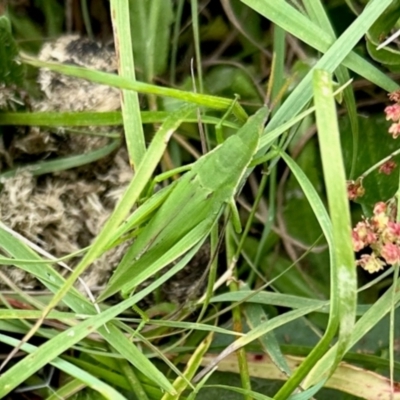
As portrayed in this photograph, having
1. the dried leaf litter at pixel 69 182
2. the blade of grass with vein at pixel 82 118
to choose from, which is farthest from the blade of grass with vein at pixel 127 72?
the dried leaf litter at pixel 69 182

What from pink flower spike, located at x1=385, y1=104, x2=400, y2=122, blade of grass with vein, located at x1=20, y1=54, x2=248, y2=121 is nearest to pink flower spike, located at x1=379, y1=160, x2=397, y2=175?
pink flower spike, located at x1=385, y1=104, x2=400, y2=122

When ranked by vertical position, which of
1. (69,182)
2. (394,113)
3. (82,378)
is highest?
(394,113)

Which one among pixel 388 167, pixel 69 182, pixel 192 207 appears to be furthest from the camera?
pixel 69 182

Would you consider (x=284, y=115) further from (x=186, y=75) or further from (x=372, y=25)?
(x=186, y=75)

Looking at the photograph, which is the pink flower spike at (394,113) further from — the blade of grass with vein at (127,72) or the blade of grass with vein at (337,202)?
the blade of grass with vein at (127,72)

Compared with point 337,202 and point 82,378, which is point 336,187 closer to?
point 337,202

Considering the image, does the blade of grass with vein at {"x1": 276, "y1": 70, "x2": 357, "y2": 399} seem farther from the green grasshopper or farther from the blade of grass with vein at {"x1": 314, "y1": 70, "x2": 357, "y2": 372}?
the green grasshopper

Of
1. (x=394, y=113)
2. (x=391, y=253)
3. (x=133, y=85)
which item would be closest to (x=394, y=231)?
(x=391, y=253)
